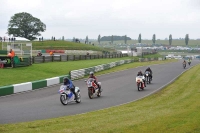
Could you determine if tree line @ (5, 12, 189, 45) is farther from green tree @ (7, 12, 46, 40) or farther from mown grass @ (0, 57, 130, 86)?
mown grass @ (0, 57, 130, 86)

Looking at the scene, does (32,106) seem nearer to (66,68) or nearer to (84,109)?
(84,109)

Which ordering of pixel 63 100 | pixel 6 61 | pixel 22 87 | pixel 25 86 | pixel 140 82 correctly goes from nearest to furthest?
pixel 63 100
pixel 22 87
pixel 25 86
pixel 140 82
pixel 6 61

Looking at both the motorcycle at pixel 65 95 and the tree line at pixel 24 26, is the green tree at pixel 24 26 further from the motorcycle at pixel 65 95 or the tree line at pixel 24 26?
the motorcycle at pixel 65 95

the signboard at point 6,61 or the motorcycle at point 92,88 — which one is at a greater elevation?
the signboard at point 6,61

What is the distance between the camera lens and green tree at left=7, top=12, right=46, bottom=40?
115 metres

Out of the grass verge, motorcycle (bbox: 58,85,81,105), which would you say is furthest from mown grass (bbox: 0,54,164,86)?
motorcycle (bbox: 58,85,81,105)

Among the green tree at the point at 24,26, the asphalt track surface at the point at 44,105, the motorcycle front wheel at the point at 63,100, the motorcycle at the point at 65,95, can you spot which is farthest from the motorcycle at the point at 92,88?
the green tree at the point at 24,26

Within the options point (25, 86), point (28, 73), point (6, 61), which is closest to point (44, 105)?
point (25, 86)

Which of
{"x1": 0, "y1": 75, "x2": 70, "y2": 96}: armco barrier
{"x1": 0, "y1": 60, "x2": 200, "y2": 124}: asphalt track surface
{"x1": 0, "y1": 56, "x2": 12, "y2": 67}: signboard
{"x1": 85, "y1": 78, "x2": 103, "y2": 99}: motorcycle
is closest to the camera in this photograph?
{"x1": 0, "y1": 60, "x2": 200, "y2": 124}: asphalt track surface

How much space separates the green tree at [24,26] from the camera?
115m

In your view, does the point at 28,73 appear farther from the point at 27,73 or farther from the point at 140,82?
the point at 140,82

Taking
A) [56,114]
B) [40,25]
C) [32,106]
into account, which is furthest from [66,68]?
[40,25]

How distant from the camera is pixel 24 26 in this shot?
381ft

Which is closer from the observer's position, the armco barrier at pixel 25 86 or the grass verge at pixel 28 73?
the armco barrier at pixel 25 86
